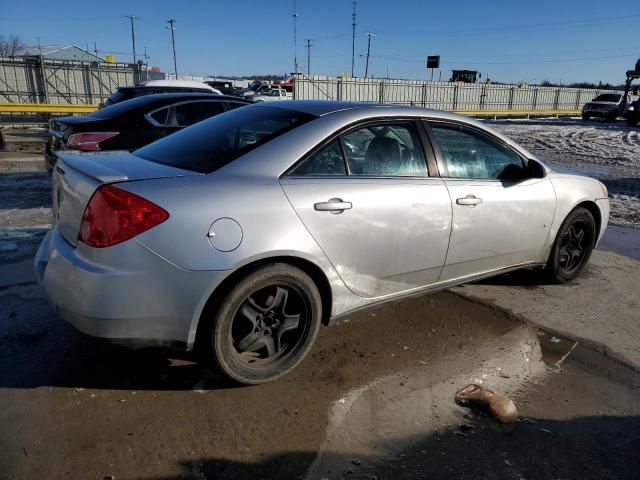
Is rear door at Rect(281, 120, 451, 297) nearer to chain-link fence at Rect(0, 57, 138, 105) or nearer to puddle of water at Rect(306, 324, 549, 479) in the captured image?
puddle of water at Rect(306, 324, 549, 479)

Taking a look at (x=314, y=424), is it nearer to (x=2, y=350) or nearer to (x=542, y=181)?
(x=2, y=350)

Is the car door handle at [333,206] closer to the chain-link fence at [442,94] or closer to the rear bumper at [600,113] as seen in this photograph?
the chain-link fence at [442,94]

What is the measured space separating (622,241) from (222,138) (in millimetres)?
5255

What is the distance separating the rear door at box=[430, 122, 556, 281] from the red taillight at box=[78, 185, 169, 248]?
1991mm

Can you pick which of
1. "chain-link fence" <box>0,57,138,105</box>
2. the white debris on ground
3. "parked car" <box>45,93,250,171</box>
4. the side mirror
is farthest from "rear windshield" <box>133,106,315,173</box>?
"chain-link fence" <box>0,57,138,105</box>

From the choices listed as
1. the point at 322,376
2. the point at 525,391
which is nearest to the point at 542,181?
the point at 525,391

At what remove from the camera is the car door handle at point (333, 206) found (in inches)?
110

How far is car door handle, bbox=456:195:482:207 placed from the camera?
344 centimetres

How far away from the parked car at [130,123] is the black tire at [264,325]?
4.21 m

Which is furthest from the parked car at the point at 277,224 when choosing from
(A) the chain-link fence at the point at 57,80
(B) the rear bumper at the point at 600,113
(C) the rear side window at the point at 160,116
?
(B) the rear bumper at the point at 600,113

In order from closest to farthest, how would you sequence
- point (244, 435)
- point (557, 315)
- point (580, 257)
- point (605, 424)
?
1. point (244, 435)
2. point (605, 424)
3. point (557, 315)
4. point (580, 257)

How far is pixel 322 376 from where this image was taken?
2.98 m

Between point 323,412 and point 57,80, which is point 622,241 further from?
point 57,80

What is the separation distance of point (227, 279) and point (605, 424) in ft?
7.00
